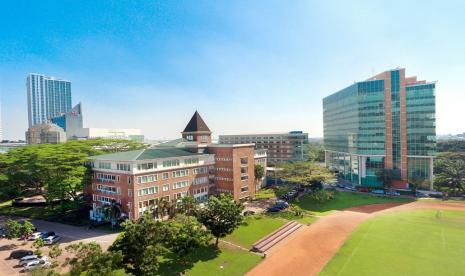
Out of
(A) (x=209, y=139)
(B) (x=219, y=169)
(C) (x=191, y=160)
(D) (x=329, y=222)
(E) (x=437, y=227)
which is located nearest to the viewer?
(E) (x=437, y=227)

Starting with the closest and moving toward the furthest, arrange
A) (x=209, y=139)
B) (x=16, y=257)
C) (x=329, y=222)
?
(x=16, y=257), (x=329, y=222), (x=209, y=139)

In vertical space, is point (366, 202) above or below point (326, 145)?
below

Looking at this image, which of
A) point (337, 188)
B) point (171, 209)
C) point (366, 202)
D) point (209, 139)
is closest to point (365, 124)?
point (337, 188)

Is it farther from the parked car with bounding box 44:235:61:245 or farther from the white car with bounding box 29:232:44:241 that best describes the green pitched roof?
the white car with bounding box 29:232:44:241

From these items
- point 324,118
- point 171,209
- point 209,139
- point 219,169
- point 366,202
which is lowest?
point 366,202

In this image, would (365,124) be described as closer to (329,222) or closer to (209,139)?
(329,222)

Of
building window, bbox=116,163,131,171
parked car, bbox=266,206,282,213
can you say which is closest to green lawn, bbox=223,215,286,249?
parked car, bbox=266,206,282,213

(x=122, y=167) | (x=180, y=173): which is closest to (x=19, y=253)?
(x=122, y=167)

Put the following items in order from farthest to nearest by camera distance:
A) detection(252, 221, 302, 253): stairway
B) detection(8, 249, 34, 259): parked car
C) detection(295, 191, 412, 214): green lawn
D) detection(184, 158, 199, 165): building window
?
1. detection(295, 191, 412, 214): green lawn
2. detection(184, 158, 199, 165): building window
3. detection(252, 221, 302, 253): stairway
4. detection(8, 249, 34, 259): parked car
